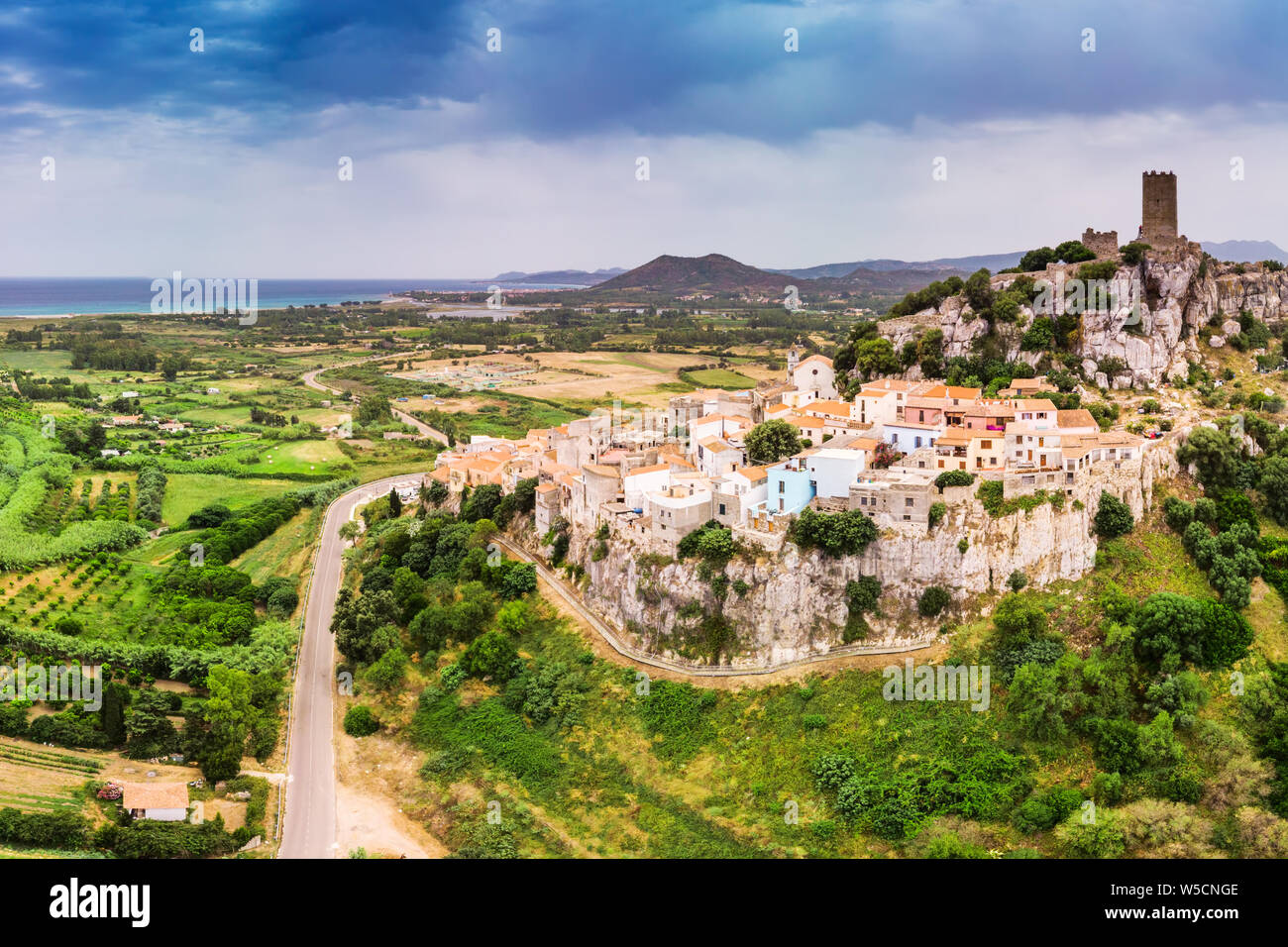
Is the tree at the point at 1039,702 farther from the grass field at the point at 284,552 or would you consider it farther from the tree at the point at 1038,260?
the grass field at the point at 284,552

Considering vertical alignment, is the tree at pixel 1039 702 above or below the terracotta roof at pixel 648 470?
below

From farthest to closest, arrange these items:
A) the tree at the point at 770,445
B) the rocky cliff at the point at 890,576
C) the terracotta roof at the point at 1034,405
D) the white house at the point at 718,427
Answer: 1. the white house at the point at 718,427
2. the tree at the point at 770,445
3. the terracotta roof at the point at 1034,405
4. the rocky cliff at the point at 890,576

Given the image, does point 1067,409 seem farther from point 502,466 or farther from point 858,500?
point 502,466

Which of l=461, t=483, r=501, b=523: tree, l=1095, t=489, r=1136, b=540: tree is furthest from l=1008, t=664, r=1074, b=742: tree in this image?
l=461, t=483, r=501, b=523: tree

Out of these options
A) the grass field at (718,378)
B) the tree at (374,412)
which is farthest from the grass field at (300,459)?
the grass field at (718,378)

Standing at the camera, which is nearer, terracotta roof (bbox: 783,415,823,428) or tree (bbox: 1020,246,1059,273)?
terracotta roof (bbox: 783,415,823,428)

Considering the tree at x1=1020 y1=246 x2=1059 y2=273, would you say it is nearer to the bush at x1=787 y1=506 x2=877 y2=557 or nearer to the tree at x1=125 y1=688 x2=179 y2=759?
the bush at x1=787 y1=506 x2=877 y2=557

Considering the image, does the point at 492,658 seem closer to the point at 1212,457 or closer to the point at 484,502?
the point at 484,502
